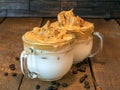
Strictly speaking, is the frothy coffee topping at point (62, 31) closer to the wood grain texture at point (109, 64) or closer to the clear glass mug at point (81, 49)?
the clear glass mug at point (81, 49)

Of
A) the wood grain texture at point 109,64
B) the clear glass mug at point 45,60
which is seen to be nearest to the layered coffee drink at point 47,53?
the clear glass mug at point 45,60

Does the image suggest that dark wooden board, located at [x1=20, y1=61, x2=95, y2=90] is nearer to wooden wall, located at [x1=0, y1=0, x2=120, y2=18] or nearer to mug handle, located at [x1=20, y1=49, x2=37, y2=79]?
mug handle, located at [x1=20, y1=49, x2=37, y2=79]

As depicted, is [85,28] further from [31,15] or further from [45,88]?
[31,15]

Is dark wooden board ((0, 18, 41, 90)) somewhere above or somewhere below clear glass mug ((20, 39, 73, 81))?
below

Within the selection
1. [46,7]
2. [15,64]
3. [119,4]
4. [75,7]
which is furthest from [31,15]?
[15,64]

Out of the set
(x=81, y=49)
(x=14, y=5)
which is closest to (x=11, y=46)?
(x=81, y=49)

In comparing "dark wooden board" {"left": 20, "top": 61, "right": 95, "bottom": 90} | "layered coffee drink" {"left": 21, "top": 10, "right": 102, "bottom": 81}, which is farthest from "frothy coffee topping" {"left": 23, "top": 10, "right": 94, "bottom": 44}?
"dark wooden board" {"left": 20, "top": 61, "right": 95, "bottom": 90}
